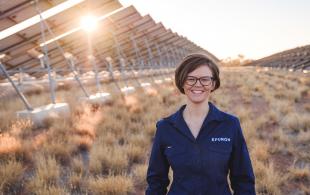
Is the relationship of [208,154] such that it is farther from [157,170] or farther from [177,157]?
[157,170]

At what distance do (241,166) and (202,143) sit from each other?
35cm

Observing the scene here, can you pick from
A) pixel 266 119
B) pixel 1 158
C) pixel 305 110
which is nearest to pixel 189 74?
pixel 1 158

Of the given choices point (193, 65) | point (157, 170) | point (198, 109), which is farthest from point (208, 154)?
point (193, 65)

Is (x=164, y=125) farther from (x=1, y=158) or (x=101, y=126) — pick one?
(x=101, y=126)

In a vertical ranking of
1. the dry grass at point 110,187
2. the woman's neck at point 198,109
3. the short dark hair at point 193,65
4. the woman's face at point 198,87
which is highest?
the short dark hair at point 193,65

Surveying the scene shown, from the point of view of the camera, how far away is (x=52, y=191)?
3.75 metres

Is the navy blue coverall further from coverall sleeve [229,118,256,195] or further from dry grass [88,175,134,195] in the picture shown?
dry grass [88,175,134,195]

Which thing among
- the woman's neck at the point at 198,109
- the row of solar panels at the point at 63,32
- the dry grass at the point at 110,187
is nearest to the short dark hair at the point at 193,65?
the woman's neck at the point at 198,109

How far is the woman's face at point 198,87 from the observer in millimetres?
2143

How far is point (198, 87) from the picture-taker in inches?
84.6

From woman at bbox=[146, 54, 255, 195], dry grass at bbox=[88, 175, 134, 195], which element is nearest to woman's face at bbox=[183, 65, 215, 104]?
woman at bbox=[146, 54, 255, 195]

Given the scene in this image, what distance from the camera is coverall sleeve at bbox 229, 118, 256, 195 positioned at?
2170mm

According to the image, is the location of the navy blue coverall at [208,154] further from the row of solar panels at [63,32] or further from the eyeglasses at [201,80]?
the row of solar panels at [63,32]

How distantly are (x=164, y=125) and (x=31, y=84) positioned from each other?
1594cm
